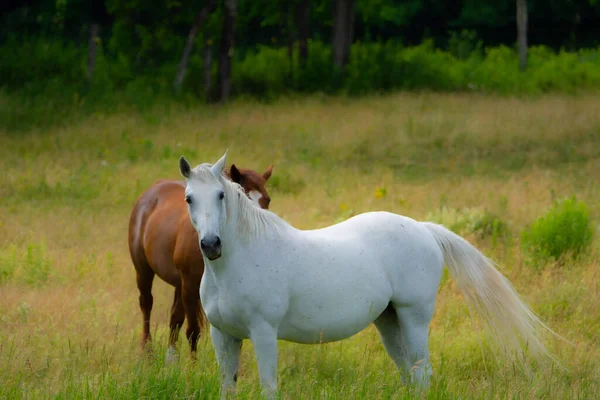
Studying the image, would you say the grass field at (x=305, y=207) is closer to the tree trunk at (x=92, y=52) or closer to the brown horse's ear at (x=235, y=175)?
the brown horse's ear at (x=235, y=175)

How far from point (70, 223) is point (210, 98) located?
1030 cm

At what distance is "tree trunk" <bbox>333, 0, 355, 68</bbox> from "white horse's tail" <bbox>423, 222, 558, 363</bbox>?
1758cm

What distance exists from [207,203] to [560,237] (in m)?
5.05

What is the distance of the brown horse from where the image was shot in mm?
5543

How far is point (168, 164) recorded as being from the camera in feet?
42.8

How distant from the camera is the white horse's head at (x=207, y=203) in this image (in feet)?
13.8

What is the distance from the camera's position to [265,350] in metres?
4.53

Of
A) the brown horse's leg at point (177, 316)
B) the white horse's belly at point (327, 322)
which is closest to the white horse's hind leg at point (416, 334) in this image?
the white horse's belly at point (327, 322)

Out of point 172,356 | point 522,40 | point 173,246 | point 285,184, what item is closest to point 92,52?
point 285,184

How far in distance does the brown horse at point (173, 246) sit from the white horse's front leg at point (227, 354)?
861 millimetres

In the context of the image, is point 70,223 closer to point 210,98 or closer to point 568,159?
point 568,159

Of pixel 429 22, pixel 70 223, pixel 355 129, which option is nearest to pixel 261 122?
pixel 355 129

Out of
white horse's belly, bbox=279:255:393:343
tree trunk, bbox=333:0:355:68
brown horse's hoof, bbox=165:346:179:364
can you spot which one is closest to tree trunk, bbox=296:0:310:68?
tree trunk, bbox=333:0:355:68

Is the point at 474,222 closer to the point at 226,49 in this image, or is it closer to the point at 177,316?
the point at 177,316
